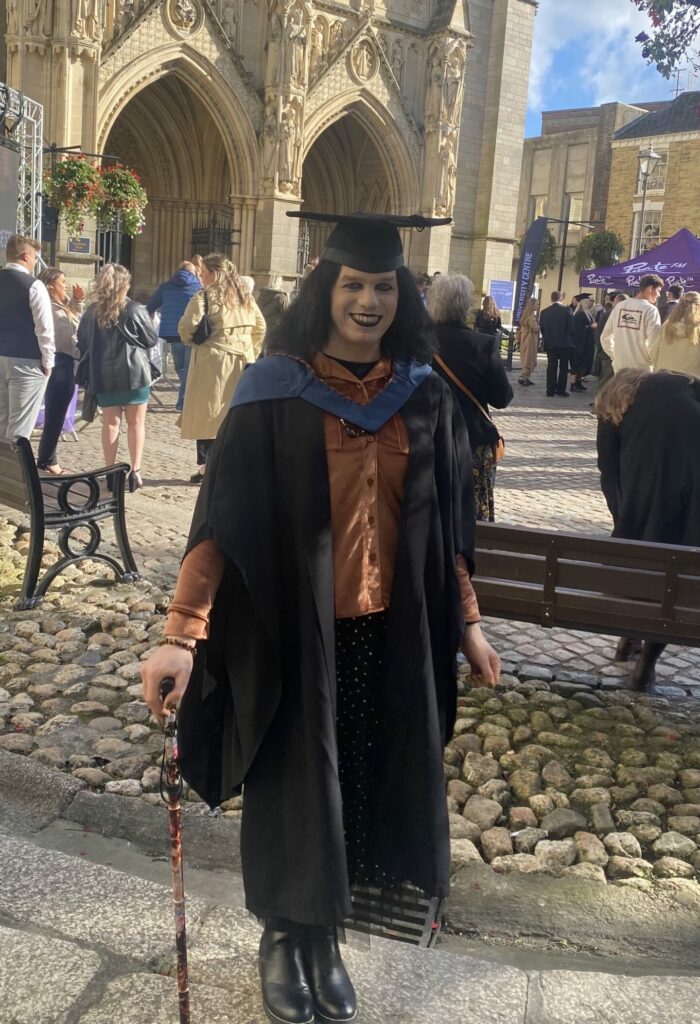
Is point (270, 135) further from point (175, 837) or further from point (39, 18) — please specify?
point (175, 837)

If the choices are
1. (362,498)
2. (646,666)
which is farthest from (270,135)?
(362,498)

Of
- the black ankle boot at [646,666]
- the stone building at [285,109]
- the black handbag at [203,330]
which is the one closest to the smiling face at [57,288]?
the black handbag at [203,330]

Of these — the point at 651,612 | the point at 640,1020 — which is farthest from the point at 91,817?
the point at 651,612

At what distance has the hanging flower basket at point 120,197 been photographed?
53.3 feet

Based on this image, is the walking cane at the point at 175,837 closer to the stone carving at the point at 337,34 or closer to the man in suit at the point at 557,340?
the man in suit at the point at 557,340

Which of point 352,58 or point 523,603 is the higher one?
point 352,58

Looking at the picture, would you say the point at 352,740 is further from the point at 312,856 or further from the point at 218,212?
the point at 218,212

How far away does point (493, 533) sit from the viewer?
443 centimetres

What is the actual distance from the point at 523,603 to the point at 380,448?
90.0 inches

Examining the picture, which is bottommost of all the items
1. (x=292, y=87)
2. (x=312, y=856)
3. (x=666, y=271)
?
(x=312, y=856)

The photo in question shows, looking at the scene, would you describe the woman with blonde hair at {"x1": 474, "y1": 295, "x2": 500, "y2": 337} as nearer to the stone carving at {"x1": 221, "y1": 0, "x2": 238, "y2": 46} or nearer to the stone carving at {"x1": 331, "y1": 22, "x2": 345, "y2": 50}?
the stone carving at {"x1": 221, "y1": 0, "x2": 238, "y2": 46}

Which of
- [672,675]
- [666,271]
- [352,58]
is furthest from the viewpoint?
[352,58]

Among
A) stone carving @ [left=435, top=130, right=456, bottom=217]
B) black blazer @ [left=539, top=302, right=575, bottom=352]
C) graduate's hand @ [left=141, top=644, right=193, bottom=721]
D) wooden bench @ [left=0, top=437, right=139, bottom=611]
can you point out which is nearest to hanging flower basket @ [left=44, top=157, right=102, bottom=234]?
black blazer @ [left=539, top=302, right=575, bottom=352]

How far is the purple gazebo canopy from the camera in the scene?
17.1 metres
